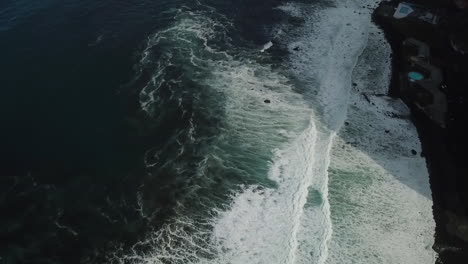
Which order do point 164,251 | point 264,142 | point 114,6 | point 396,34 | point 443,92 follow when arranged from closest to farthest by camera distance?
point 164,251, point 264,142, point 443,92, point 396,34, point 114,6

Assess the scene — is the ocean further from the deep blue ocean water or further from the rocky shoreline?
the rocky shoreline

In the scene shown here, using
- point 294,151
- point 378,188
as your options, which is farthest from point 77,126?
point 378,188

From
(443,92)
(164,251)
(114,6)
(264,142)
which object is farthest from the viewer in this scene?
(114,6)

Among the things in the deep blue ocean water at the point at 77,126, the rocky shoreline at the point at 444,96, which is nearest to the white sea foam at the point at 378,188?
the rocky shoreline at the point at 444,96

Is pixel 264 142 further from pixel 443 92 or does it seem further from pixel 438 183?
pixel 443 92

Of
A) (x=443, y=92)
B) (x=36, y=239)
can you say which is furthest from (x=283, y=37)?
(x=36, y=239)

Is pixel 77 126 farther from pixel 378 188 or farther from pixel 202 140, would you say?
pixel 378 188
